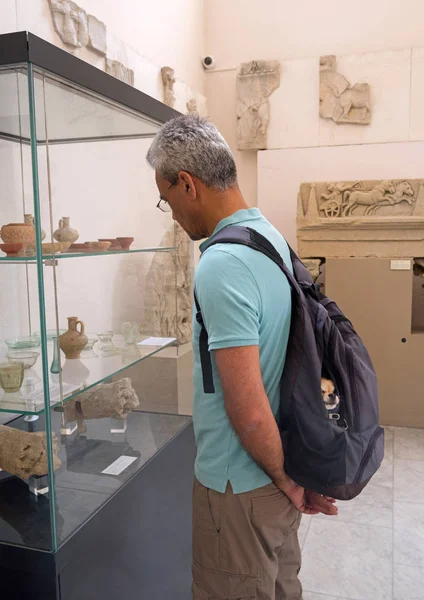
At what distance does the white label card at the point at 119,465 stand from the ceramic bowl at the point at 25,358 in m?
0.57

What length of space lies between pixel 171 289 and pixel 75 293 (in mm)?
762

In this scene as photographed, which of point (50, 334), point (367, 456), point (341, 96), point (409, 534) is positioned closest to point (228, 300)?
point (367, 456)

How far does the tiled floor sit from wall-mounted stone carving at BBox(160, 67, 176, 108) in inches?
158

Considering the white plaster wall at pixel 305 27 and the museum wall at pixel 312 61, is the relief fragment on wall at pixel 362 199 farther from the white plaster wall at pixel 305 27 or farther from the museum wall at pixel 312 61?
the white plaster wall at pixel 305 27

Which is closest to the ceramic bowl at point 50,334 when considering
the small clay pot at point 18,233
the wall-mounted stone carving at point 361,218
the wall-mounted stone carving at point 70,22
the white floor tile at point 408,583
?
the small clay pot at point 18,233

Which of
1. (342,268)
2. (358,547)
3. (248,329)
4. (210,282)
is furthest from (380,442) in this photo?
(342,268)

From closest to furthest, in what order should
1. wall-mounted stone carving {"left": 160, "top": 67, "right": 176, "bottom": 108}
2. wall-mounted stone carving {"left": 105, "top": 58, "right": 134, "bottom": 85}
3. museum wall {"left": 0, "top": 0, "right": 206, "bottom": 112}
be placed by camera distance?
museum wall {"left": 0, "top": 0, "right": 206, "bottom": 112} → wall-mounted stone carving {"left": 105, "top": 58, "right": 134, "bottom": 85} → wall-mounted stone carving {"left": 160, "top": 67, "right": 176, "bottom": 108}

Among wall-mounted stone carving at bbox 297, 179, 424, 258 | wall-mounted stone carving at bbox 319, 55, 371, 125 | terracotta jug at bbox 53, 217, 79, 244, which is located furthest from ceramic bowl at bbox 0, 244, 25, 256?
wall-mounted stone carving at bbox 319, 55, 371, 125

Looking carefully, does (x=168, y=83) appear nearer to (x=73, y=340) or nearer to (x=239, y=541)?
(x=73, y=340)

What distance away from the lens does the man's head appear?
4.69ft

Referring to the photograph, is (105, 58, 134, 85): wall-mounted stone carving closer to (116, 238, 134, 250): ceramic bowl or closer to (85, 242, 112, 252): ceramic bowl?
(116, 238, 134, 250): ceramic bowl

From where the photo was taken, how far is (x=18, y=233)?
1746 millimetres

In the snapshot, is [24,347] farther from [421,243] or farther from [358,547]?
[421,243]

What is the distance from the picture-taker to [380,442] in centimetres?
153
